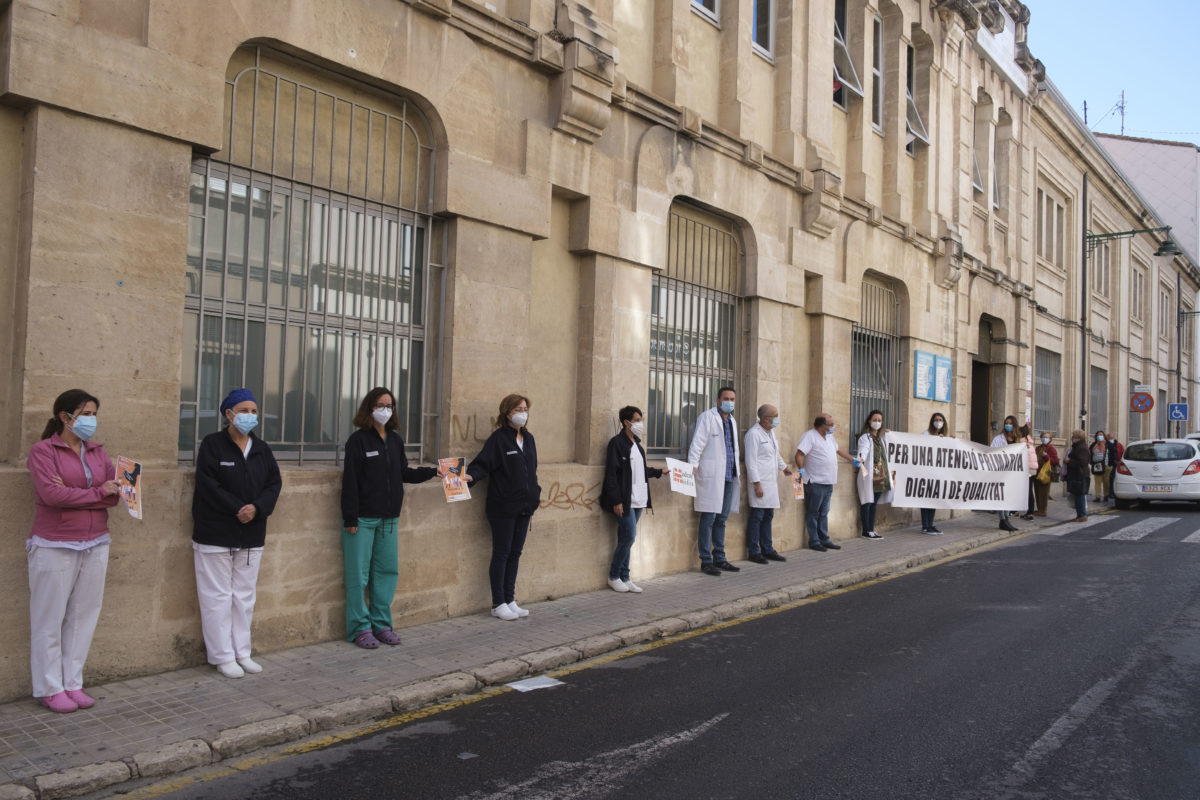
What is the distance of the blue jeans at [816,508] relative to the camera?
12227mm

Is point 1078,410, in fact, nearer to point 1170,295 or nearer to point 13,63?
point 1170,295

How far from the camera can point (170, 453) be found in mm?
5938

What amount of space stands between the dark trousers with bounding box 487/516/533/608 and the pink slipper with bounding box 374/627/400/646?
1123mm

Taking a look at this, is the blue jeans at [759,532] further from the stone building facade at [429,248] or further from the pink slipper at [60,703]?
the pink slipper at [60,703]

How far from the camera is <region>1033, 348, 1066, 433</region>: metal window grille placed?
22.7m

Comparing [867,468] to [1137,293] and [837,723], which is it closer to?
[837,723]

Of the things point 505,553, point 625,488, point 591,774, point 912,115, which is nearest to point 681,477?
point 625,488

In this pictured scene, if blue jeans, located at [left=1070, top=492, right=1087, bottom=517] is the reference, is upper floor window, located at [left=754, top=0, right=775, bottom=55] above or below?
above

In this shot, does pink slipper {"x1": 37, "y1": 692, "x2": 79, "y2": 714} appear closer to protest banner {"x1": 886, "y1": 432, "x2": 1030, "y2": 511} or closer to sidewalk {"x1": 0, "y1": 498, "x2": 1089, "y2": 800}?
sidewalk {"x1": 0, "y1": 498, "x2": 1089, "y2": 800}

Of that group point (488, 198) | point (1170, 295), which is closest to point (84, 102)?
point (488, 198)

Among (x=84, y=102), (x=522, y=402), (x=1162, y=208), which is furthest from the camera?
(x=1162, y=208)

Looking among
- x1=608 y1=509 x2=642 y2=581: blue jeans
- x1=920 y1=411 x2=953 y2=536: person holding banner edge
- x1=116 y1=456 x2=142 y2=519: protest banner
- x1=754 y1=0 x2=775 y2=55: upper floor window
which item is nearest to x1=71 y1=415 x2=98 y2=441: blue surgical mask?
x1=116 y1=456 x2=142 y2=519: protest banner

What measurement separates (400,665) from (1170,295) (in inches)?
1698

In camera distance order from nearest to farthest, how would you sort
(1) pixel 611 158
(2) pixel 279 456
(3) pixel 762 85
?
1. (2) pixel 279 456
2. (1) pixel 611 158
3. (3) pixel 762 85
